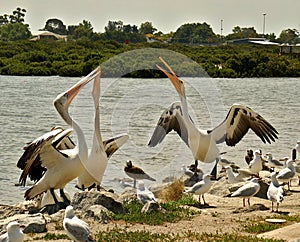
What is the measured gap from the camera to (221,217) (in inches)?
308

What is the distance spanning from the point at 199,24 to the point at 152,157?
71855 mm

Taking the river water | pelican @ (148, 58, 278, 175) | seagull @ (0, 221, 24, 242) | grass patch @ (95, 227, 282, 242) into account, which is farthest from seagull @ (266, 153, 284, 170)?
seagull @ (0, 221, 24, 242)

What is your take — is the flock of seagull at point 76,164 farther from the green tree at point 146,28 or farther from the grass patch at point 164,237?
the green tree at point 146,28

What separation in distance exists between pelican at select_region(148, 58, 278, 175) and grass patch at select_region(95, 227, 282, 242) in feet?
13.1

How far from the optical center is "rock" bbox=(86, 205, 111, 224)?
23.7 feet

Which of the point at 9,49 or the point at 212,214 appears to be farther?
the point at 9,49

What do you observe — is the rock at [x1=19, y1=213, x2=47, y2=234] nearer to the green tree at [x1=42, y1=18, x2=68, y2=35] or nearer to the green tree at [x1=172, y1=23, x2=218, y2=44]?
the green tree at [x1=172, y1=23, x2=218, y2=44]

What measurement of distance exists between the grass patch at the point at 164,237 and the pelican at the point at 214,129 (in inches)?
157

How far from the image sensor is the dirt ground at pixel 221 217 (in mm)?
7051

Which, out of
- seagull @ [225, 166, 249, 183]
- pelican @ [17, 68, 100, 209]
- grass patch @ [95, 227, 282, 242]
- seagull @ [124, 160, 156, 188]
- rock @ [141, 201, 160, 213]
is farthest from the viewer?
seagull @ [124, 160, 156, 188]

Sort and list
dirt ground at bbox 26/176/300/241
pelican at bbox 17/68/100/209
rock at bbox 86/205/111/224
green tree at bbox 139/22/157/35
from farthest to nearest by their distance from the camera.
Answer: green tree at bbox 139/22/157/35 → pelican at bbox 17/68/100/209 → rock at bbox 86/205/111/224 → dirt ground at bbox 26/176/300/241

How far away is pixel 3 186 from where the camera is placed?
1183 cm

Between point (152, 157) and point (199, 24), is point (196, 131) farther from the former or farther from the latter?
point (199, 24)

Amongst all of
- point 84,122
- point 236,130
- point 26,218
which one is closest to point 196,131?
point 236,130
